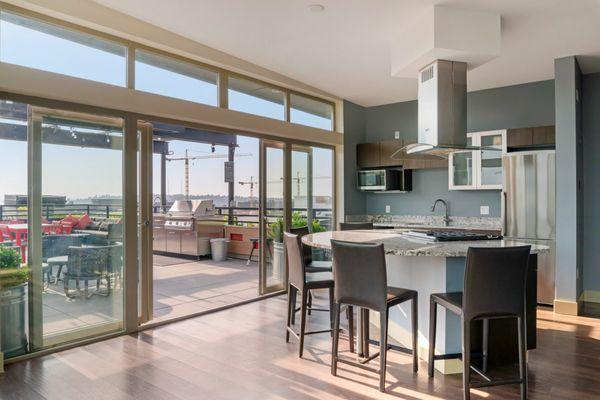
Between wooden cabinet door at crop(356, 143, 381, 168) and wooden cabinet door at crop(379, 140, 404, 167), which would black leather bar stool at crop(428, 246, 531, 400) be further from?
wooden cabinet door at crop(356, 143, 381, 168)

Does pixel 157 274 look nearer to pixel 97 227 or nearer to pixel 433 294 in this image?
pixel 97 227

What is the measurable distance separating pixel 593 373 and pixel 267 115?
414 cm

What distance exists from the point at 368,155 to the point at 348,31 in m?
2.94

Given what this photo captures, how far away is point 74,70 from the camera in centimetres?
349

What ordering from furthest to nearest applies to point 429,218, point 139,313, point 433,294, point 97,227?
point 429,218 → point 139,313 → point 97,227 → point 433,294

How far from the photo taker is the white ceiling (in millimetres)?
3363

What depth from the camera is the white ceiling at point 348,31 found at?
3363 millimetres

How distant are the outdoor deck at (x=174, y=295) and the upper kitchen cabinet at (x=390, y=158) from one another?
2.60 m

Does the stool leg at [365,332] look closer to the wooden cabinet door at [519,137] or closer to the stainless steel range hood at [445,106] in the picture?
the stainless steel range hood at [445,106]

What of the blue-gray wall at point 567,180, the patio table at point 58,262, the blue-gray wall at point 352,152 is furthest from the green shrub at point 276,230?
the blue-gray wall at point 567,180

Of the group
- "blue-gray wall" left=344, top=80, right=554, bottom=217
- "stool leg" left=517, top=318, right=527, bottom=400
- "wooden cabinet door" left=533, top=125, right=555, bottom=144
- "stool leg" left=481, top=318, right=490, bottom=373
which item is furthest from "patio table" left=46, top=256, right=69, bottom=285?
"wooden cabinet door" left=533, top=125, right=555, bottom=144

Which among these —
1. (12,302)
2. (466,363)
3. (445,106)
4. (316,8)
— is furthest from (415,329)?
(12,302)

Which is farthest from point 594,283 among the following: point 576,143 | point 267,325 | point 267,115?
point 267,115

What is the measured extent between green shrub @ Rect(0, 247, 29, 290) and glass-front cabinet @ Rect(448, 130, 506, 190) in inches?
198
